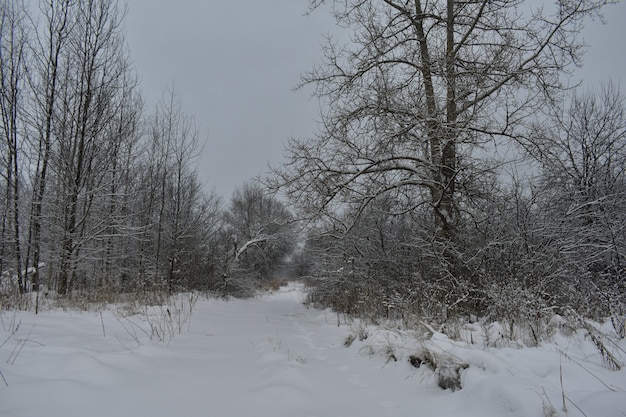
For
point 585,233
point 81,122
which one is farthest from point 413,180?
point 81,122

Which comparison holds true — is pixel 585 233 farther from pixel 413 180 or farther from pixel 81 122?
pixel 81 122

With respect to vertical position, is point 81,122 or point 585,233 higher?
point 81,122

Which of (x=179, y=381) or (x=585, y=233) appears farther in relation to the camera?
(x=585, y=233)

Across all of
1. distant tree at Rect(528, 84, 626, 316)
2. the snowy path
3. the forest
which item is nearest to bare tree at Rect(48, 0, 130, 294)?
the forest

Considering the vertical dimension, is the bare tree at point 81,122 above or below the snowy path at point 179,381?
above

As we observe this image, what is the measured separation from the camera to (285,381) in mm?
2553

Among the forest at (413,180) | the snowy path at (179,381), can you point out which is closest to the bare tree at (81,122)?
the forest at (413,180)

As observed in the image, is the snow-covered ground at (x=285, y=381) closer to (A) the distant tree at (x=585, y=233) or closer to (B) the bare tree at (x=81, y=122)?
(A) the distant tree at (x=585, y=233)

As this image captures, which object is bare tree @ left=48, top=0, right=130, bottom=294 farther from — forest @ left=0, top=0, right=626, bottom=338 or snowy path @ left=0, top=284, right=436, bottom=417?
snowy path @ left=0, top=284, right=436, bottom=417

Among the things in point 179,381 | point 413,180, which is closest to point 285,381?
point 179,381

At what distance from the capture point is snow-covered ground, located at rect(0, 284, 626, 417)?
1.73m

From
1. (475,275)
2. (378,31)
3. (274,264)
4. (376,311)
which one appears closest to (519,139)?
(475,275)

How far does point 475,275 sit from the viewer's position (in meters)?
6.63

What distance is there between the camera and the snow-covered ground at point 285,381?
1734 mm
